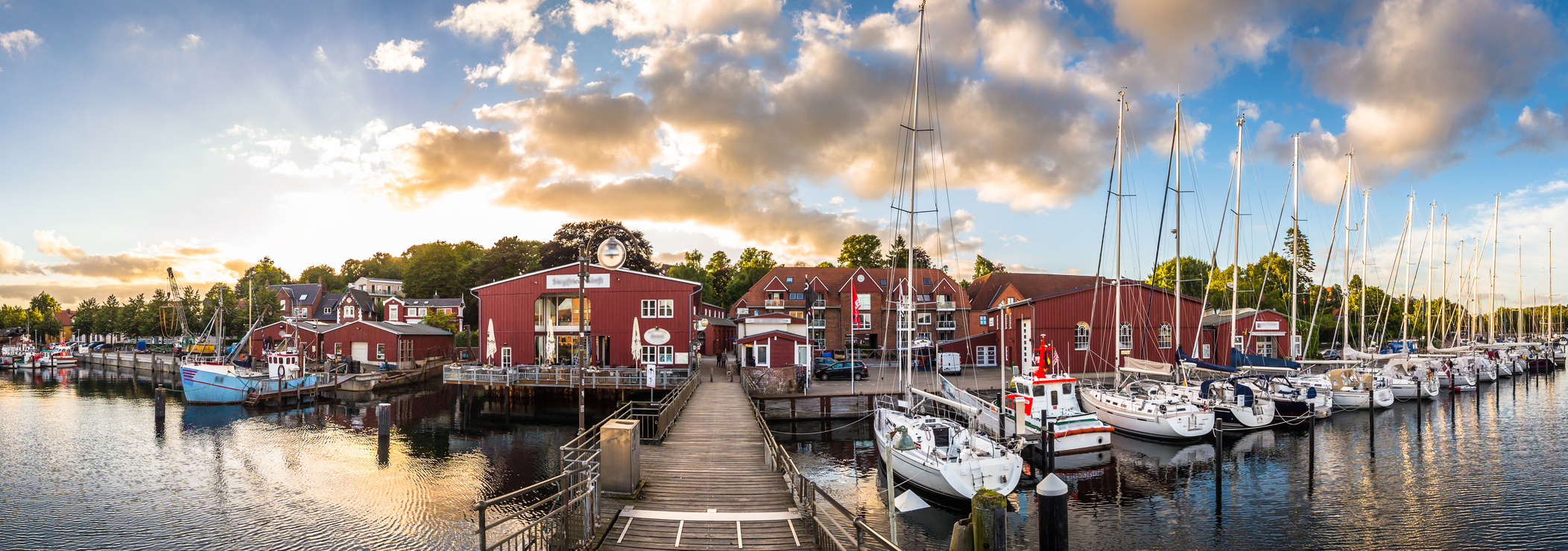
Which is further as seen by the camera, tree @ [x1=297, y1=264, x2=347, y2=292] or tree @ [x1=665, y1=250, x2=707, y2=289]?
tree @ [x1=297, y1=264, x2=347, y2=292]

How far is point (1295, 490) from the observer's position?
20172 mm

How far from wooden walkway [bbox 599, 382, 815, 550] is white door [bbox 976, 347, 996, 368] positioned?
31.0m

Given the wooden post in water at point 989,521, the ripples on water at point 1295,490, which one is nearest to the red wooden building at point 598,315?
the ripples on water at point 1295,490

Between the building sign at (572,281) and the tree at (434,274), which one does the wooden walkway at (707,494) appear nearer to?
the building sign at (572,281)

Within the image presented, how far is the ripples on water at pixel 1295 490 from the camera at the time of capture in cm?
1614

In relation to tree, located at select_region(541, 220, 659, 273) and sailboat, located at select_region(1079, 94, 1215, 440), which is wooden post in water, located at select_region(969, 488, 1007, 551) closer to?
sailboat, located at select_region(1079, 94, 1215, 440)

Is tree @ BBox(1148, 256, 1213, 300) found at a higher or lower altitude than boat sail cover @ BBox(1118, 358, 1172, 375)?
higher

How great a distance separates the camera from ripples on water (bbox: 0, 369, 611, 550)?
16.3 m

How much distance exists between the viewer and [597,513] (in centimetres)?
1095

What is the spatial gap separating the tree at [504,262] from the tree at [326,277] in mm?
40685

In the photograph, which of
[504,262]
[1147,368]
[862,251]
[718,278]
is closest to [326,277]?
[504,262]

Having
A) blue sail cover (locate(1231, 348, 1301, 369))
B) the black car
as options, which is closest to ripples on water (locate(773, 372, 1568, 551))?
blue sail cover (locate(1231, 348, 1301, 369))

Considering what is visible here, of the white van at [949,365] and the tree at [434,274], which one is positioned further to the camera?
the tree at [434,274]

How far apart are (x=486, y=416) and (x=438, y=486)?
14.4m
